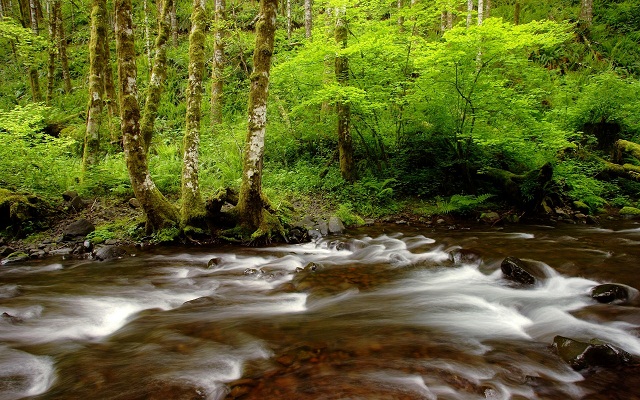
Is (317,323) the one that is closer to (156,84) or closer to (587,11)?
(156,84)

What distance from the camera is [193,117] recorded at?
8.44 m

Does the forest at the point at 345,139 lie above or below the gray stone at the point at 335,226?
above

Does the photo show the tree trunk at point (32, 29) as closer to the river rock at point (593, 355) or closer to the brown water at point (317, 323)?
the brown water at point (317, 323)

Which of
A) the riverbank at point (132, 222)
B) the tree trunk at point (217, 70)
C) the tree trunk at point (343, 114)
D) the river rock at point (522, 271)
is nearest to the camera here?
the river rock at point (522, 271)

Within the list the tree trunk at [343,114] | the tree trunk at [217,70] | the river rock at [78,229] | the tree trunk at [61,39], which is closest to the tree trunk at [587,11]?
the tree trunk at [343,114]

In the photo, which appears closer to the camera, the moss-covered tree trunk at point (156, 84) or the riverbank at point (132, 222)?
the riverbank at point (132, 222)

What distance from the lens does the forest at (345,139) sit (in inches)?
335

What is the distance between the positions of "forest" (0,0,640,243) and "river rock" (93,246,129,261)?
2.49ft

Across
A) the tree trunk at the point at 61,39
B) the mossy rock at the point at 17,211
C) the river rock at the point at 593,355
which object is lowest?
the river rock at the point at 593,355

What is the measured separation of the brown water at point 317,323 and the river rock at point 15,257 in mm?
382

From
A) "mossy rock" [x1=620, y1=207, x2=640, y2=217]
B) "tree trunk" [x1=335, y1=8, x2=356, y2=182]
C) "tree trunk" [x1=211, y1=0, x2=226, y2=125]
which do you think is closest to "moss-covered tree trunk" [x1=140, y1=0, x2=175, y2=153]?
"tree trunk" [x1=211, y1=0, x2=226, y2=125]

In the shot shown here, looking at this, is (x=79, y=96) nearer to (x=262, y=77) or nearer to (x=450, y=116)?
(x=262, y=77)

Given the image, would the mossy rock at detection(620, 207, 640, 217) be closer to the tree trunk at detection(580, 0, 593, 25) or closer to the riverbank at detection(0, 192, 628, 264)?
the riverbank at detection(0, 192, 628, 264)

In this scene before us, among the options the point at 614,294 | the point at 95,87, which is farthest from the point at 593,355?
the point at 95,87
